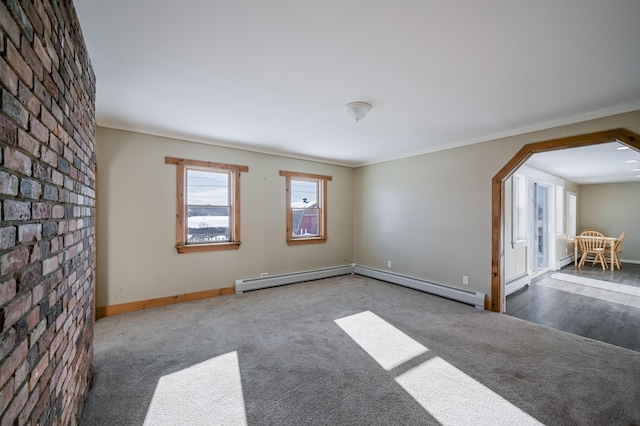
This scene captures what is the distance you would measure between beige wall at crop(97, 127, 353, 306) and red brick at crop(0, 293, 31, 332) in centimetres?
314

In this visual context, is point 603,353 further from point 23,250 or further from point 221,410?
point 23,250

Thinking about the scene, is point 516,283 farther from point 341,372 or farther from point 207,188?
point 207,188

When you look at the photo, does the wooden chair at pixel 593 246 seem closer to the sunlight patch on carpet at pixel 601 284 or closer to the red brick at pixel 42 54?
the sunlight patch on carpet at pixel 601 284

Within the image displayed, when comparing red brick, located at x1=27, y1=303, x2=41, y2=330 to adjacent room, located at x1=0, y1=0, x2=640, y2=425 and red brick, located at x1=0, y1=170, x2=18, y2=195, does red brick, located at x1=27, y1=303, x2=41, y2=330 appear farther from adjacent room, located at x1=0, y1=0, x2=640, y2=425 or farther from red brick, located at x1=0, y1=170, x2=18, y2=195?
red brick, located at x1=0, y1=170, x2=18, y2=195

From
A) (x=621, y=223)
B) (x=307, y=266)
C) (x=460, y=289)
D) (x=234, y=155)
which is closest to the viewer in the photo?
(x=460, y=289)

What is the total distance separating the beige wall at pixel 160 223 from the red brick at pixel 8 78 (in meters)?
3.24

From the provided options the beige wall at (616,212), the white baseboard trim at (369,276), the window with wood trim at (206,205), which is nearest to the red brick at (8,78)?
the window with wood trim at (206,205)

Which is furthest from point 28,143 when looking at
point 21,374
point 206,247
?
point 206,247

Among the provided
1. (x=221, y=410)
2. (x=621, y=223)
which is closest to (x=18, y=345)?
(x=221, y=410)

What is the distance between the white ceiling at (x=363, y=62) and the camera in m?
1.61

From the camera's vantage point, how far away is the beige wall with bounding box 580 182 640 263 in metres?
7.84

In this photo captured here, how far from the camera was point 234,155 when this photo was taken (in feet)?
15.1

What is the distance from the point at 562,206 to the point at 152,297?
9274 millimetres

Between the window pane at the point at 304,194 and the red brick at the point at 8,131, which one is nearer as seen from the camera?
the red brick at the point at 8,131
